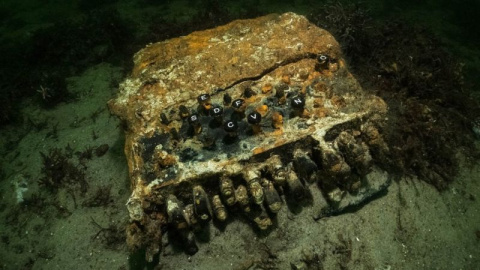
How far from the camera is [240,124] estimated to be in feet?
15.2

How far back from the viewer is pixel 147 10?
10.0 metres


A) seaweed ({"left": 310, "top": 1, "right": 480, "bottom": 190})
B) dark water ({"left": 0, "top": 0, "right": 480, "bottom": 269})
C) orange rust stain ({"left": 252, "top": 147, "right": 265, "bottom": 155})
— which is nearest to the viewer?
orange rust stain ({"left": 252, "top": 147, "right": 265, "bottom": 155})

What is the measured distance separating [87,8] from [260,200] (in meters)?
10.6

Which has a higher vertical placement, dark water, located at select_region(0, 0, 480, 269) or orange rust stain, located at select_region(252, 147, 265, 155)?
orange rust stain, located at select_region(252, 147, 265, 155)

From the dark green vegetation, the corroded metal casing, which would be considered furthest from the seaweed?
the corroded metal casing

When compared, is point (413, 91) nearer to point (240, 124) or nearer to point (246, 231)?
point (240, 124)

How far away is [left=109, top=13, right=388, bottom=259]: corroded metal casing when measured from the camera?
4.17 m

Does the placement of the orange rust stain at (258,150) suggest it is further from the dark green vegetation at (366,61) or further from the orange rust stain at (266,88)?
the dark green vegetation at (366,61)

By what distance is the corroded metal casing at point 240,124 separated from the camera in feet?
13.7

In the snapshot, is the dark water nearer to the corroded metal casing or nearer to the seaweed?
the seaweed


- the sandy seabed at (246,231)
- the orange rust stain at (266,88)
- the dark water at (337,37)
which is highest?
the orange rust stain at (266,88)

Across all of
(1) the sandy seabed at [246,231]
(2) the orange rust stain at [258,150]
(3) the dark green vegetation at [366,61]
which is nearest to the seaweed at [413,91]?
(3) the dark green vegetation at [366,61]

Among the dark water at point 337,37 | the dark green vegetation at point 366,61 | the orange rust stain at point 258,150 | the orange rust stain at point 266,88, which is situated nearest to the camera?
the orange rust stain at point 258,150

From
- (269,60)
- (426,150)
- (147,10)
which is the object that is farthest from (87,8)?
(426,150)
